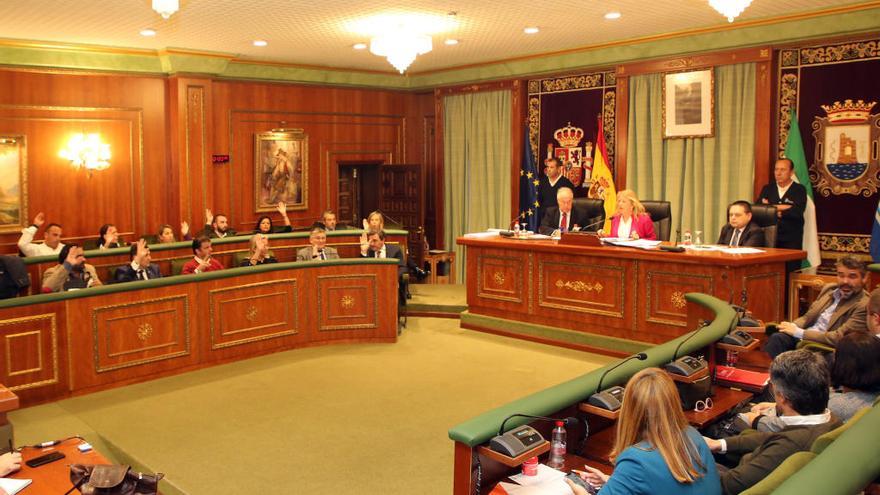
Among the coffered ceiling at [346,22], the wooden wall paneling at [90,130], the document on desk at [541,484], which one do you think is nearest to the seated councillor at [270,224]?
the wooden wall paneling at [90,130]

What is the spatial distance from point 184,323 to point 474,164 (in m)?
6.19

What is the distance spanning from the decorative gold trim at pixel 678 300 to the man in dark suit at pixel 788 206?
5.36 ft

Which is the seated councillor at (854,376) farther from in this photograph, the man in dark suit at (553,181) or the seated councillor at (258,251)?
the man in dark suit at (553,181)

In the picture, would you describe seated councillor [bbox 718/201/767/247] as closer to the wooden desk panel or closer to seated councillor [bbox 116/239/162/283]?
the wooden desk panel

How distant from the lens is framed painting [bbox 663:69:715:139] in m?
9.05

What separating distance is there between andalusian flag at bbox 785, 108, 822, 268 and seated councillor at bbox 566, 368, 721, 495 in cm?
636

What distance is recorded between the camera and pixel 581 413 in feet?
11.4

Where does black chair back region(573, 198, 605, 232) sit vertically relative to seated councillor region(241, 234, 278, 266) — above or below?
above

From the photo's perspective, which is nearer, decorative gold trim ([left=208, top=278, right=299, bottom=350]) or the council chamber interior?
the council chamber interior

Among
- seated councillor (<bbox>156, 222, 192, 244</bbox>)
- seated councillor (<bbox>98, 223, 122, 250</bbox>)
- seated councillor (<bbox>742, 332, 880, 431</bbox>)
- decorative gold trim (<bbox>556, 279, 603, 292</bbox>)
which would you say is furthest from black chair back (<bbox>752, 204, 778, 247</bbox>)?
seated councillor (<bbox>98, 223, 122, 250</bbox>)

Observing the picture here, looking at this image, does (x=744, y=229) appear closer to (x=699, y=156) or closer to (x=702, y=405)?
(x=699, y=156)

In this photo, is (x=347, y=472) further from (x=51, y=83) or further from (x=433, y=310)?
(x=51, y=83)

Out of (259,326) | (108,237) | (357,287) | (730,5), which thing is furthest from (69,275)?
(730,5)

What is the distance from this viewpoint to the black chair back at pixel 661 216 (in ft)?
27.2
